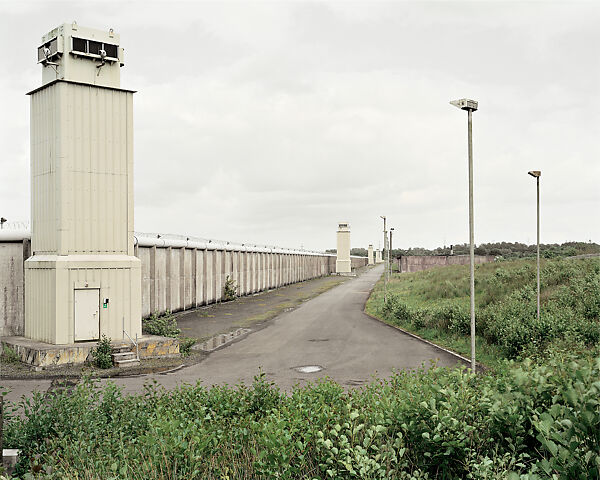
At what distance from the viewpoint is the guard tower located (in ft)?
65.6

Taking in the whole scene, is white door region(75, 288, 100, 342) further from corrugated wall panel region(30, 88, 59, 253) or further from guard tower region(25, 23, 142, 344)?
corrugated wall panel region(30, 88, 59, 253)

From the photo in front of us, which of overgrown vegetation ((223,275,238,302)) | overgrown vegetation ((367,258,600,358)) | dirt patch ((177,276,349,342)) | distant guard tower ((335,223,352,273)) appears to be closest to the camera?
overgrown vegetation ((367,258,600,358))

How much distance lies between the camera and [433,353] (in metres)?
20.4

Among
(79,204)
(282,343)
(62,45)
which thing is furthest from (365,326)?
(62,45)

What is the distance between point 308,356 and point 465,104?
10.7 metres

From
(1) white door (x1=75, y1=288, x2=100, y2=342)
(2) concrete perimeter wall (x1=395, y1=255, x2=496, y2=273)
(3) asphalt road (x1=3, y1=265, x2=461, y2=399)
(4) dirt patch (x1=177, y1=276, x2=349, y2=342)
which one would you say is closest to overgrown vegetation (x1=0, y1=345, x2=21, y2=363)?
(1) white door (x1=75, y1=288, x2=100, y2=342)

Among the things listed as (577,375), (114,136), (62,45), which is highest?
(62,45)

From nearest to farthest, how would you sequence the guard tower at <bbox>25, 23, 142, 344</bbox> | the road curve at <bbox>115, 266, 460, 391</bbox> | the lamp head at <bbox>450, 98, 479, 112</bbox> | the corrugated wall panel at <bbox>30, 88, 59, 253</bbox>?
the lamp head at <bbox>450, 98, 479, 112</bbox>
the road curve at <bbox>115, 266, 460, 391</bbox>
the guard tower at <bbox>25, 23, 142, 344</bbox>
the corrugated wall panel at <bbox>30, 88, 59, 253</bbox>

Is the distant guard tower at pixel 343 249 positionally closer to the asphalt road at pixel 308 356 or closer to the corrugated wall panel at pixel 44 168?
the asphalt road at pixel 308 356

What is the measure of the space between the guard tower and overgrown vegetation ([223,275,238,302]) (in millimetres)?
21644

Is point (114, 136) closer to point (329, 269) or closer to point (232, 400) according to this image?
point (232, 400)

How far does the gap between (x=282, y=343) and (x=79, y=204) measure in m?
9.72

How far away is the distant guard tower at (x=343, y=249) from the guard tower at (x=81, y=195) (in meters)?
72.4

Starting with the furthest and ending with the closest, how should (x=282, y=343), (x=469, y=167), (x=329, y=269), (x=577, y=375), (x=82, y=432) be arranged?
(x=329, y=269) → (x=282, y=343) → (x=469, y=167) → (x=82, y=432) → (x=577, y=375)
